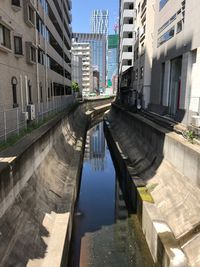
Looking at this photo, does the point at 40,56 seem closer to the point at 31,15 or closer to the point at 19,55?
the point at 31,15

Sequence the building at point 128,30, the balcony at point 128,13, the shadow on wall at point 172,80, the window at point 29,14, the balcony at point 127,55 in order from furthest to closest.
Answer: the balcony at point 127,55 → the building at point 128,30 → the balcony at point 128,13 → the window at point 29,14 → the shadow on wall at point 172,80

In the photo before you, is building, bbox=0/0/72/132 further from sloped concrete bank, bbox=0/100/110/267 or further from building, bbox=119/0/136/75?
building, bbox=119/0/136/75

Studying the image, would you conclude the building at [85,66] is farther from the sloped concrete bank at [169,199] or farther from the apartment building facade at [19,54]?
the sloped concrete bank at [169,199]

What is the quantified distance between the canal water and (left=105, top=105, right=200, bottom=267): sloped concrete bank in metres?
0.63

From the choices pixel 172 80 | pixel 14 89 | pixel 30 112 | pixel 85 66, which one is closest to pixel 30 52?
pixel 14 89

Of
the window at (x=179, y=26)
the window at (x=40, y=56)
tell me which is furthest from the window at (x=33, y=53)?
the window at (x=179, y=26)

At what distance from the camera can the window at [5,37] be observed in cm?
1530

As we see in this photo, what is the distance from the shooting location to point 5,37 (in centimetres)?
1582

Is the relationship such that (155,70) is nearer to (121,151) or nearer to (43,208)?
(121,151)

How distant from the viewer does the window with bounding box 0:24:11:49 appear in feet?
50.2

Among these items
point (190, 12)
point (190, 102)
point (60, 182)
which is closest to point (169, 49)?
point (190, 12)

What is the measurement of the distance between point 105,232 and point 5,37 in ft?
42.1

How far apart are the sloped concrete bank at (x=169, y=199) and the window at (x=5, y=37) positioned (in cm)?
1079

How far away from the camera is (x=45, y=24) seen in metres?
28.9
